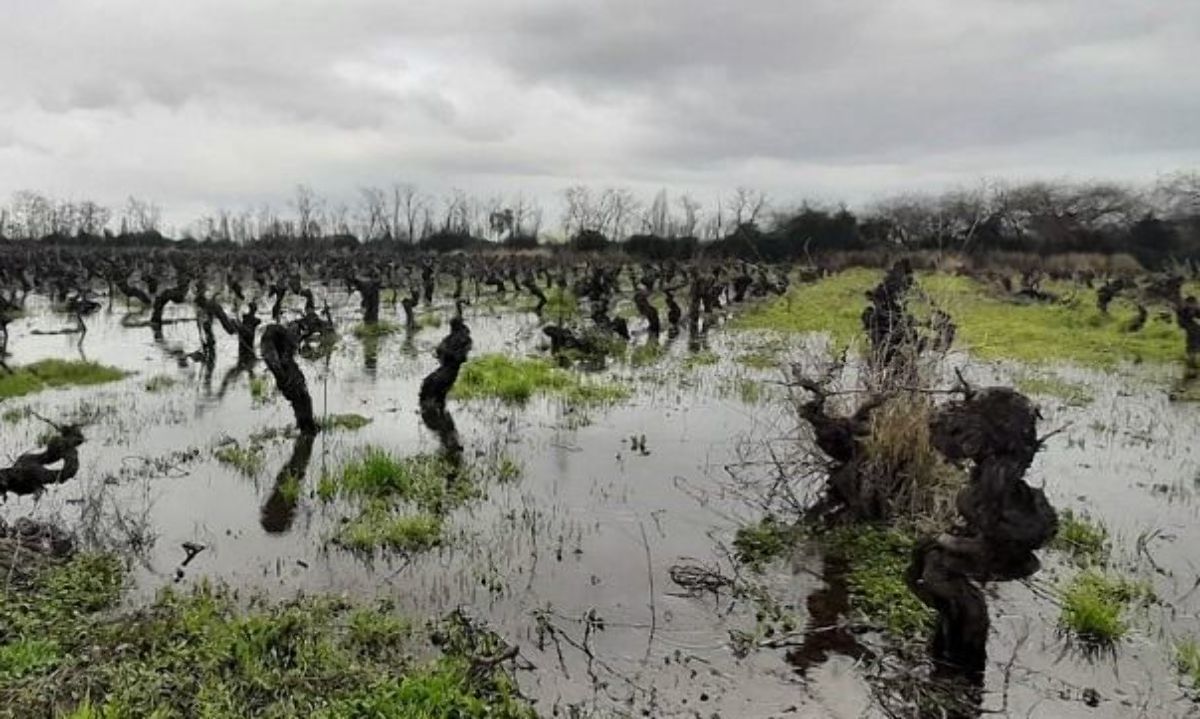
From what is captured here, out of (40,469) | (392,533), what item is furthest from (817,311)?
(40,469)

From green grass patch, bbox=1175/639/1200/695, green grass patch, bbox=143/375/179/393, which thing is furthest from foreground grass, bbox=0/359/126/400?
green grass patch, bbox=1175/639/1200/695

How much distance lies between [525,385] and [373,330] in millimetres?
13141

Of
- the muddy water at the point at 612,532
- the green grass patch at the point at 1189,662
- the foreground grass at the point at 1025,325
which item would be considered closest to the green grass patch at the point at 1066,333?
the foreground grass at the point at 1025,325

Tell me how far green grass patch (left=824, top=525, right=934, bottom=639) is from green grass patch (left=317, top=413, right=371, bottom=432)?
9.46 meters

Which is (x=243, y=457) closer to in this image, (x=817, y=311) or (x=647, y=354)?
(x=647, y=354)

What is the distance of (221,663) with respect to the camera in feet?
24.5

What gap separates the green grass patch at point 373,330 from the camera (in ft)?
102

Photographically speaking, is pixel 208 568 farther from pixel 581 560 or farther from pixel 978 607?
pixel 978 607

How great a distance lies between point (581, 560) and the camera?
10477 millimetres

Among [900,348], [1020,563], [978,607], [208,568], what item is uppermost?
[900,348]

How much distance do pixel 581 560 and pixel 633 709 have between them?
3.31 meters

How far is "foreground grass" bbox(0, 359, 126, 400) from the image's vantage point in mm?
20297

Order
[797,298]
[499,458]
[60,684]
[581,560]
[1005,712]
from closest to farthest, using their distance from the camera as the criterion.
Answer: [60,684] < [1005,712] < [581,560] < [499,458] < [797,298]

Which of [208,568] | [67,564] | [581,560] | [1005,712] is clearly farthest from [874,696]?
[67,564]
